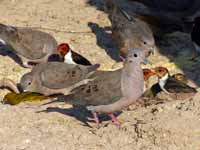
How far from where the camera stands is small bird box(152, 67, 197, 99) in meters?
9.05

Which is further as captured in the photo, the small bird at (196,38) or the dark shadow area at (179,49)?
the small bird at (196,38)

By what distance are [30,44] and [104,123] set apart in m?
2.56

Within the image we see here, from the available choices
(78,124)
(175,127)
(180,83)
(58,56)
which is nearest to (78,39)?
(58,56)

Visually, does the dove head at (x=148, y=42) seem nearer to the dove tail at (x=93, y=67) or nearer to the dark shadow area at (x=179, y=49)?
the dark shadow area at (x=179, y=49)

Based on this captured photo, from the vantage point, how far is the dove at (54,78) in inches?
371

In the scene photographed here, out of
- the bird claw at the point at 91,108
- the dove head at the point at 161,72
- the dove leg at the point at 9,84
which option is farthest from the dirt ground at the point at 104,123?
the dove head at the point at 161,72

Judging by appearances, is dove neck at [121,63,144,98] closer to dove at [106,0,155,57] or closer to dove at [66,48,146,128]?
dove at [66,48,146,128]

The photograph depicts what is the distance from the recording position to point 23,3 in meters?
12.2

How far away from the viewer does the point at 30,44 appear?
10500 millimetres

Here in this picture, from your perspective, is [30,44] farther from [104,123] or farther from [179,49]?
[104,123]

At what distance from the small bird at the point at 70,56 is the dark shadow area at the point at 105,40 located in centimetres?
72

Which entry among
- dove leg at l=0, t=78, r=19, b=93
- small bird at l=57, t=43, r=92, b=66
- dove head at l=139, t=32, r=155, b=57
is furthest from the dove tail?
dove leg at l=0, t=78, r=19, b=93

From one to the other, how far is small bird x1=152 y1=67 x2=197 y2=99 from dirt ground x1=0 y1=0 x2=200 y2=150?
0.93 ft

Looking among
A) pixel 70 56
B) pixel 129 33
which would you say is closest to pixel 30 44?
pixel 70 56
